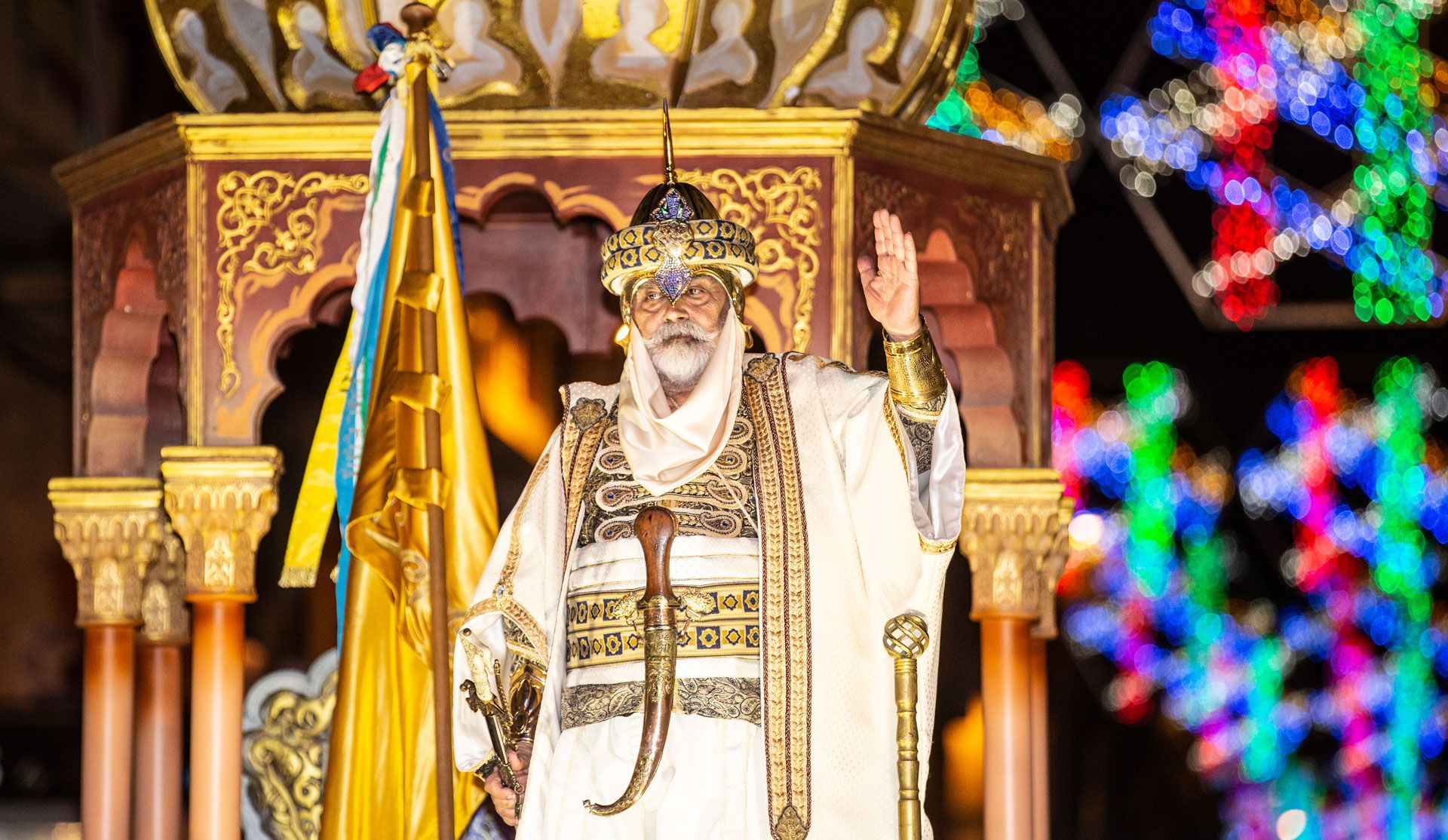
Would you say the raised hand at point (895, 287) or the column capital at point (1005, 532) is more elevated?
the raised hand at point (895, 287)

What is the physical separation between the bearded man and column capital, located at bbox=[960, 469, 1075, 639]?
1.24 meters

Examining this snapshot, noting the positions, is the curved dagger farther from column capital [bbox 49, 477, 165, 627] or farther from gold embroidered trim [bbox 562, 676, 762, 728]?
column capital [bbox 49, 477, 165, 627]

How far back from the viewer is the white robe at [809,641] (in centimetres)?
512

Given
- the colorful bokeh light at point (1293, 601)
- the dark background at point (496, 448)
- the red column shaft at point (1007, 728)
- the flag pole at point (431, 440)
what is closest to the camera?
the flag pole at point (431, 440)

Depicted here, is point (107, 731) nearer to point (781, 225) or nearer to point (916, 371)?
point (781, 225)

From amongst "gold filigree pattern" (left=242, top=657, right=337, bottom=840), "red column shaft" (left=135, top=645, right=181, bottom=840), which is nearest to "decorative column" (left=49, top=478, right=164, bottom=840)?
"red column shaft" (left=135, top=645, right=181, bottom=840)

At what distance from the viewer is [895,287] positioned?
512cm

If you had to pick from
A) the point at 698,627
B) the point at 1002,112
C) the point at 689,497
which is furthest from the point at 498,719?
the point at 1002,112

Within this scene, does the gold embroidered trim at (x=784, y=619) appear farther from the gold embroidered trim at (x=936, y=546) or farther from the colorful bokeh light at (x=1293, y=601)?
the colorful bokeh light at (x=1293, y=601)

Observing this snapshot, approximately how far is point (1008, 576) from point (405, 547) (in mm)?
1719

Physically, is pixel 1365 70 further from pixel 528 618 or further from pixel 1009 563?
pixel 528 618

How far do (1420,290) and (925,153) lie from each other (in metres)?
8.19

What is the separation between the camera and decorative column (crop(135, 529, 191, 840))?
286 inches

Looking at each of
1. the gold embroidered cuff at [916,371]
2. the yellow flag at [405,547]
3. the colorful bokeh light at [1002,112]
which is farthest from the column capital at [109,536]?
the colorful bokeh light at [1002,112]
